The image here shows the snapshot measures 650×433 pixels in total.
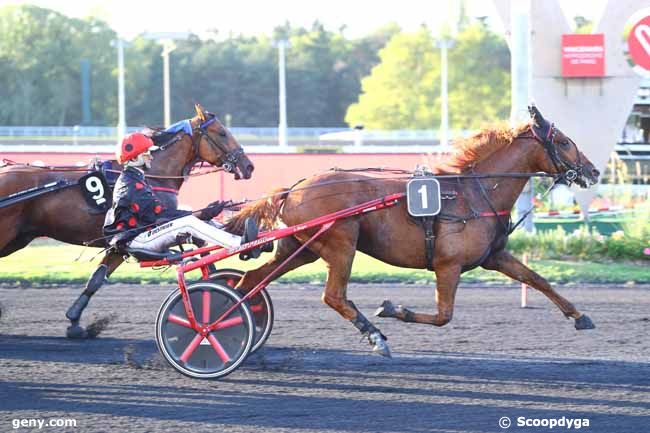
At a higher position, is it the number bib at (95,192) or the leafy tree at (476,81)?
the leafy tree at (476,81)

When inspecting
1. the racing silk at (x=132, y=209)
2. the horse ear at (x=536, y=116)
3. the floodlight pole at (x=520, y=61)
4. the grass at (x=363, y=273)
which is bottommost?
the grass at (x=363, y=273)

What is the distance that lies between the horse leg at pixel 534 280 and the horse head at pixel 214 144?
9.33ft

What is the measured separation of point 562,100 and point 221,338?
1090 cm

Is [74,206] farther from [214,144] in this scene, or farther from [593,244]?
[593,244]

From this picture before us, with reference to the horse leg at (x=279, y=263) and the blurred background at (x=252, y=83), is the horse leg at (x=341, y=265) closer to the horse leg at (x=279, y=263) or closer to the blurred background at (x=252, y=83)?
the horse leg at (x=279, y=263)

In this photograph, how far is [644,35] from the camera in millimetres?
16141

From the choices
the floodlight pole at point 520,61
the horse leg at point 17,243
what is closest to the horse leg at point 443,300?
the horse leg at point 17,243

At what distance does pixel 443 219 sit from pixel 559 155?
1094 mm

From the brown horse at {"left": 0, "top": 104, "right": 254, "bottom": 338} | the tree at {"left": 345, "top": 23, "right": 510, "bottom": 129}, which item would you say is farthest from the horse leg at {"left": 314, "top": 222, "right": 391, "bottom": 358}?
the tree at {"left": 345, "top": 23, "right": 510, "bottom": 129}

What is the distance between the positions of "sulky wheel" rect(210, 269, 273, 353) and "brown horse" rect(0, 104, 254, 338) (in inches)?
52.9

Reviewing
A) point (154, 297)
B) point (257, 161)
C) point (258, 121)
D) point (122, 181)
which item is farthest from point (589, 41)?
point (258, 121)

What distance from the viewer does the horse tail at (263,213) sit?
7461 millimetres

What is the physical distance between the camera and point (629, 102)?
54.7 ft

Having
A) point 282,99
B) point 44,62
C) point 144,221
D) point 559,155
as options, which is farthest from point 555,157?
point 44,62
